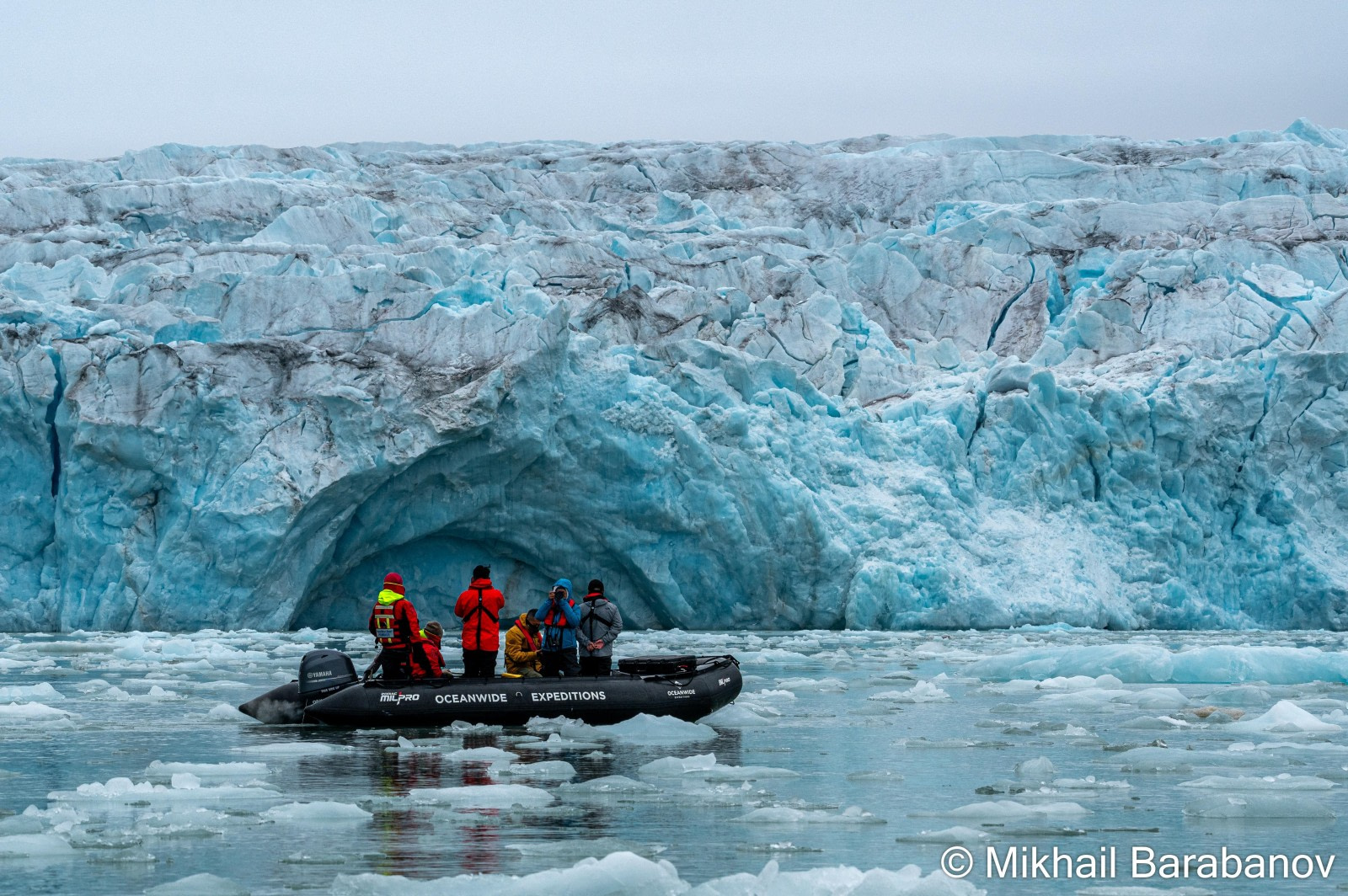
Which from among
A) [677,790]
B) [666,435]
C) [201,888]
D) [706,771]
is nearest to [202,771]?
[677,790]

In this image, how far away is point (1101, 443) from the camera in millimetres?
21109

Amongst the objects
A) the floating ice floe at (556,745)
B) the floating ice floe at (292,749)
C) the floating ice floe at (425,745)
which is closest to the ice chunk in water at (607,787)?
the floating ice floe at (556,745)

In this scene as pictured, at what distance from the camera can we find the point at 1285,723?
8391 mm

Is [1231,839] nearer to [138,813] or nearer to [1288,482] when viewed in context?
[138,813]

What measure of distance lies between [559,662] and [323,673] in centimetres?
151

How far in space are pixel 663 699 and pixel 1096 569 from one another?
44.1 ft

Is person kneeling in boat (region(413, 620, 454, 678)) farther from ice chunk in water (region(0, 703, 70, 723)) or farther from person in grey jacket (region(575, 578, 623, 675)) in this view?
ice chunk in water (region(0, 703, 70, 723))

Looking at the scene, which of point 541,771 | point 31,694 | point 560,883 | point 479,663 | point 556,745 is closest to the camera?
point 560,883

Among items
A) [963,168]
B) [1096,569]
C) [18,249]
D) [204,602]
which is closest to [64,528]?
[204,602]

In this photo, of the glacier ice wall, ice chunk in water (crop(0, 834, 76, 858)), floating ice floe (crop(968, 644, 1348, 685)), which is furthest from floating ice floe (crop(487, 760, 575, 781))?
the glacier ice wall

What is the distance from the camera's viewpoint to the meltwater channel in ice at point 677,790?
4590mm

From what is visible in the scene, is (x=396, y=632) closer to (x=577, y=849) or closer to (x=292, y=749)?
(x=292, y=749)

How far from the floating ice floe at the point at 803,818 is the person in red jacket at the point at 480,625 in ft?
12.9

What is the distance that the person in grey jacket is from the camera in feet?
30.6
